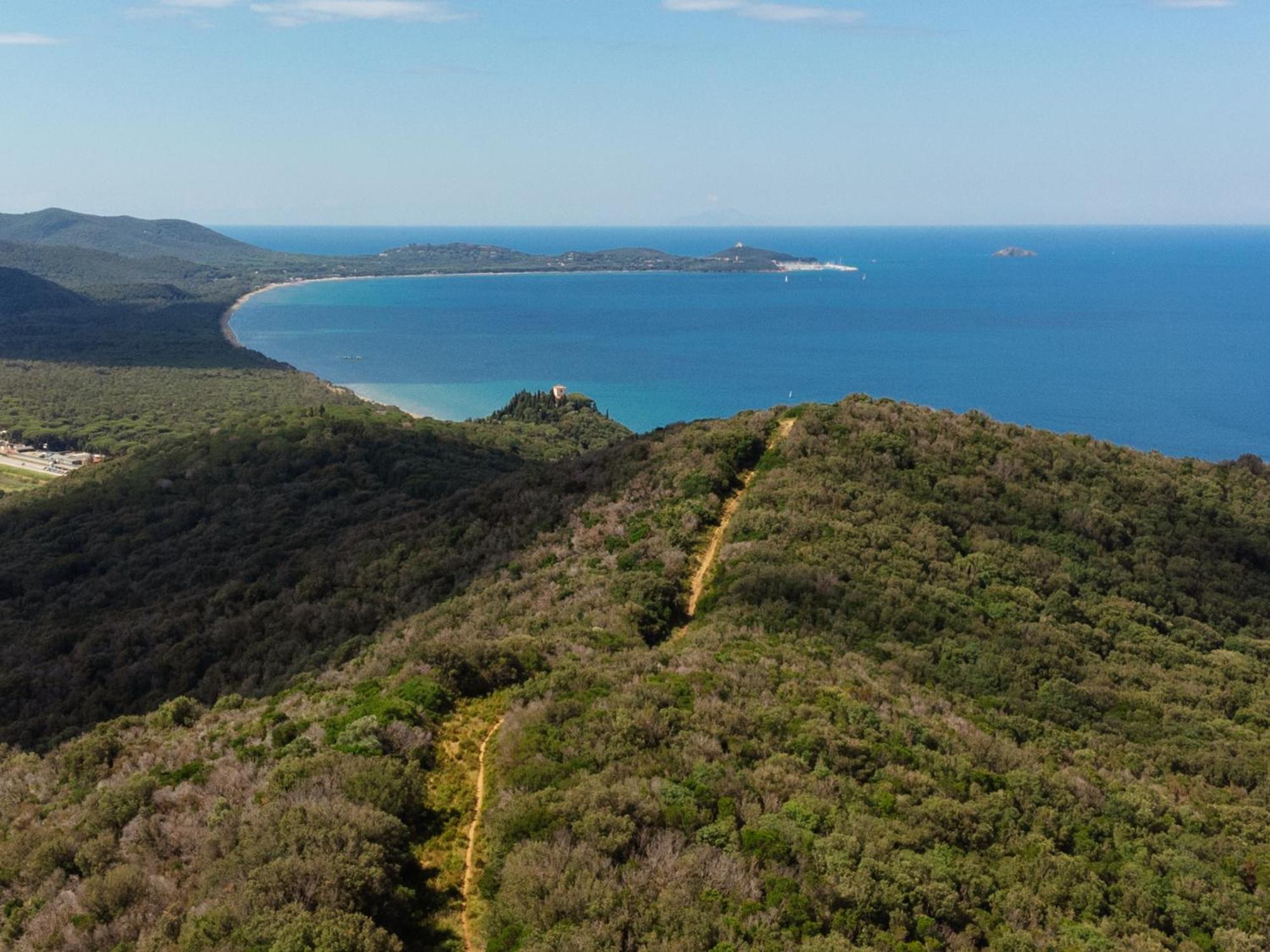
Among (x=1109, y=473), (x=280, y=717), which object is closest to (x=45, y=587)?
(x=280, y=717)

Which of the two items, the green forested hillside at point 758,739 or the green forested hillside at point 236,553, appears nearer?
the green forested hillside at point 758,739

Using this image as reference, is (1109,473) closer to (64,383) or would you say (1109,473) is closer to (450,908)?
(450,908)

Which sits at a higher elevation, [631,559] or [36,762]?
[631,559]

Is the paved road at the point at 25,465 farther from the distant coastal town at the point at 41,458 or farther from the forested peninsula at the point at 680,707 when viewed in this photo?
the forested peninsula at the point at 680,707

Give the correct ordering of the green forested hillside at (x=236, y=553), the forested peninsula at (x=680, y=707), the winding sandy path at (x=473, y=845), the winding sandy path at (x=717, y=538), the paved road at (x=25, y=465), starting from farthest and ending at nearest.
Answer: the paved road at (x=25, y=465) → the green forested hillside at (x=236, y=553) → the winding sandy path at (x=717, y=538) → the winding sandy path at (x=473, y=845) → the forested peninsula at (x=680, y=707)

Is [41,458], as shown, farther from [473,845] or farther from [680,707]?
[473,845]

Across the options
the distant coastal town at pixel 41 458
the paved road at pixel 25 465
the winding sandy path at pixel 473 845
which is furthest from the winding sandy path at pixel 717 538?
the paved road at pixel 25 465

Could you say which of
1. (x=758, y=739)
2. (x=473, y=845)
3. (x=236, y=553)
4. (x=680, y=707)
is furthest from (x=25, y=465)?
(x=758, y=739)
